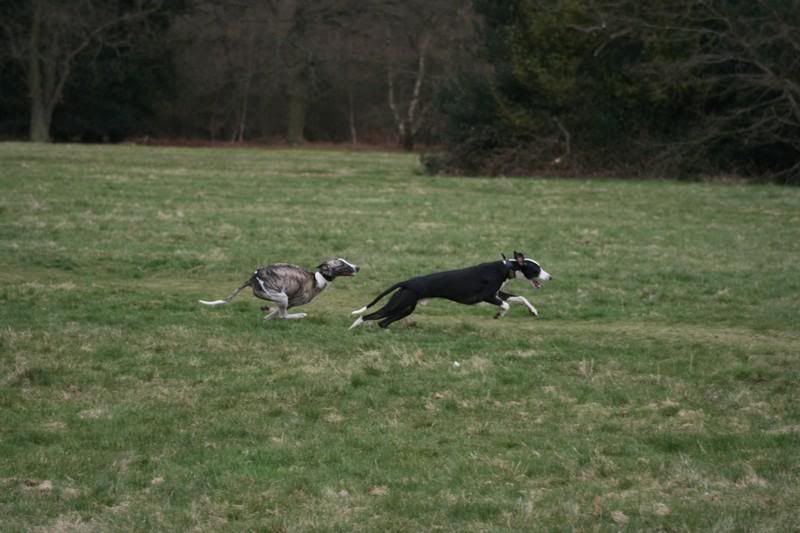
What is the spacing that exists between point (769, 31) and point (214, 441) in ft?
96.6

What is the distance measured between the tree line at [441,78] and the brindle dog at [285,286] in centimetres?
2348

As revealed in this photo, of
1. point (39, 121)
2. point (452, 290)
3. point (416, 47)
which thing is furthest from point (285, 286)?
point (416, 47)

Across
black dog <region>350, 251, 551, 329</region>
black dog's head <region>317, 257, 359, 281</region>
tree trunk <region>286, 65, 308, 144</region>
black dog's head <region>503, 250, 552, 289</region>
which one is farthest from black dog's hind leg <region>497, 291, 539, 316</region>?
tree trunk <region>286, 65, 308, 144</region>

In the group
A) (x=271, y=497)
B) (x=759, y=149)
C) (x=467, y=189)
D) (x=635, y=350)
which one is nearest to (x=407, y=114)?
(x=759, y=149)

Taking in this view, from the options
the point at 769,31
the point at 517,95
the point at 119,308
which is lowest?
the point at 119,308

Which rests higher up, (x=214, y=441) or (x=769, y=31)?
(x=769, y=31)

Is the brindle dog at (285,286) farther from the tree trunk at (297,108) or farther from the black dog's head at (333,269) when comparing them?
the tree trunk at (297,108)

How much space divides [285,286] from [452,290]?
1737 mm

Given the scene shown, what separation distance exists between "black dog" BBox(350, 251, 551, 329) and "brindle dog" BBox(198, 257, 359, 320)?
2.32ft

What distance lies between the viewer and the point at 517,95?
38000 millimetres

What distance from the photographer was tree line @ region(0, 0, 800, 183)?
35.1 metres

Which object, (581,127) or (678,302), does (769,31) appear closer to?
(581,127)

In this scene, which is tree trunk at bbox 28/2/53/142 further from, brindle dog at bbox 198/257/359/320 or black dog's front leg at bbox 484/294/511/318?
black dog's front leg at bbox 484/294/511/318

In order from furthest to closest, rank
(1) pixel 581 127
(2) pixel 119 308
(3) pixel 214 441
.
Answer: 1. (1) pixel 581 127
2. (2) pixel 119 308
3. (3) pixel 214 441
